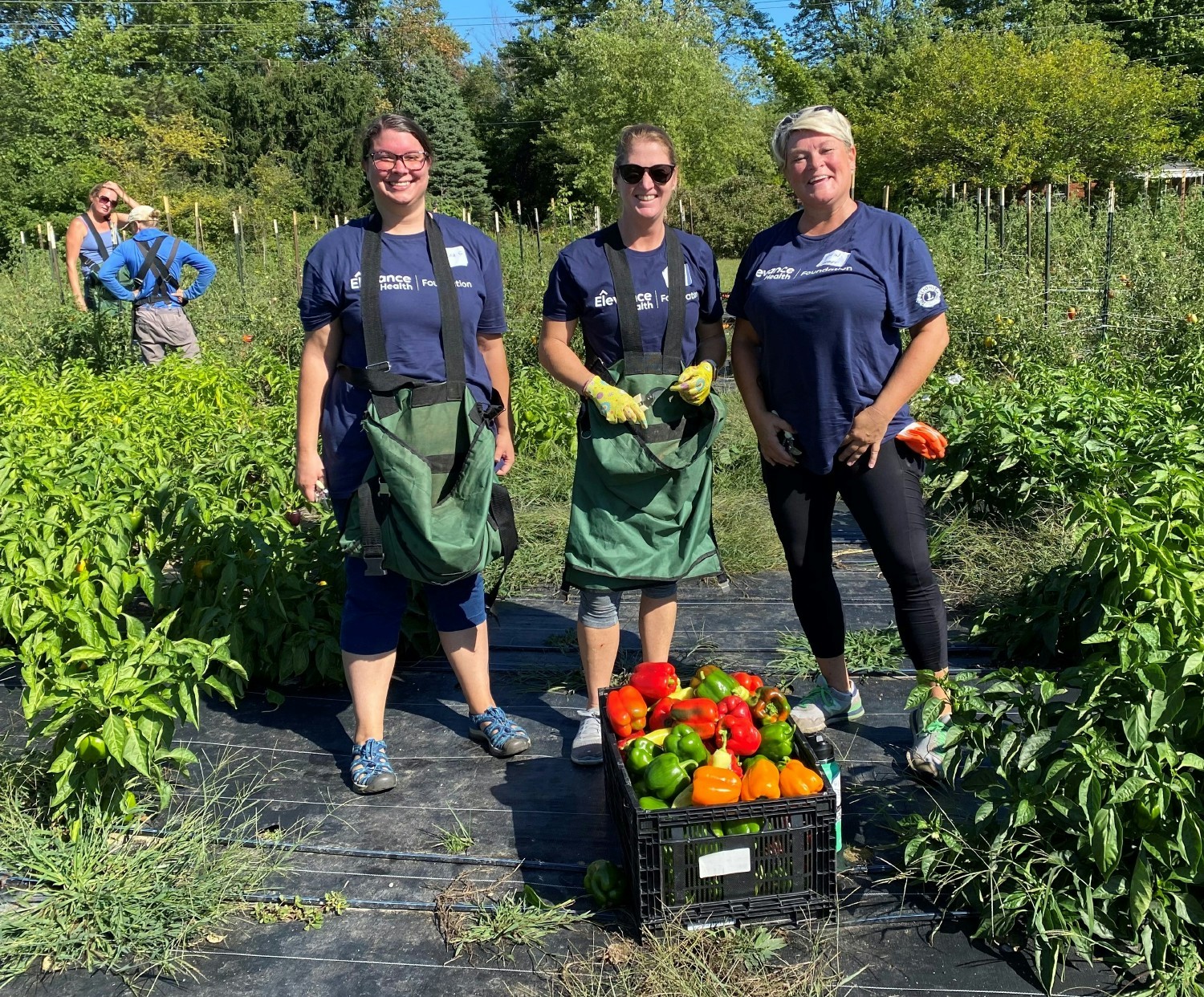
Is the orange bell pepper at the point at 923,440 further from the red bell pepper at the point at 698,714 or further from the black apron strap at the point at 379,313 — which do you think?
the black apron strap at the point at 379,313

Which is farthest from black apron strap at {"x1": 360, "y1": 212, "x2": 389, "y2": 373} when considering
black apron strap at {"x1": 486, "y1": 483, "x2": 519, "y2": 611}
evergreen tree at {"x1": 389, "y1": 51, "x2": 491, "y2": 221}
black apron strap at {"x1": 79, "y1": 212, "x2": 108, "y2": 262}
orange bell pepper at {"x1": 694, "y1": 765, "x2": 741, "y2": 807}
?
evergreen tree at {"x1": 389, "y1": 51, "x2": 491, "y2": 221}

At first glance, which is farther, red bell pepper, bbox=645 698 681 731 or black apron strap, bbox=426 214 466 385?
black apron strap, bbox=426 214 466 385

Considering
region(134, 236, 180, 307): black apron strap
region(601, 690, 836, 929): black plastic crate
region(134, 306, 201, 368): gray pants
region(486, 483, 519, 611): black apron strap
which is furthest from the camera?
region(134, 306, 201, 368): gray pants

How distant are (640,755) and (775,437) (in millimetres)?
1060

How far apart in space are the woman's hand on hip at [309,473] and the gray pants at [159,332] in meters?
5.09

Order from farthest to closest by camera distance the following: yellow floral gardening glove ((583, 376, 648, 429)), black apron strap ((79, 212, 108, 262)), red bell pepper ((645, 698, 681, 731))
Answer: black apron strap ((79, 212, 108, 262)) < yellow floral gardening glove ((583, 376, 648, 429)) < red bell pepper ((645, 698, 681, 731))

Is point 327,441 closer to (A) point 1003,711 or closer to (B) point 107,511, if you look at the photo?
(B) point 107,511

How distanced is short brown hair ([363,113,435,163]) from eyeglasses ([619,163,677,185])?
56 centimetres

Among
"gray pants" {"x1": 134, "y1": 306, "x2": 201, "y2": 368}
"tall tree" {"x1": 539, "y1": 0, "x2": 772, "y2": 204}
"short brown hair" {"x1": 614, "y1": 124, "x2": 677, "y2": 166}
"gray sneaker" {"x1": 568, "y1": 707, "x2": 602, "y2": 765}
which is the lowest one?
"gray sneaker" {"x1": 568, "y1": 707, "x2": 602, "y2": 765}

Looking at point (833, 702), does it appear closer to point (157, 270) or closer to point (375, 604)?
point (375, 604)

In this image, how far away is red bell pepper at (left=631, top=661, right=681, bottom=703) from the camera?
3.04 metres

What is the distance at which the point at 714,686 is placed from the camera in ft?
9.69

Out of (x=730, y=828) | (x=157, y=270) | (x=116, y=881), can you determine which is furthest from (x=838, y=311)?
(x=157, y=270)

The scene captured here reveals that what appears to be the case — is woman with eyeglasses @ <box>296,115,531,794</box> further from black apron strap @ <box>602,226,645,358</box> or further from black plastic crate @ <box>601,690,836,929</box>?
black plastic crate @ <box>601,690,836,929</box>
